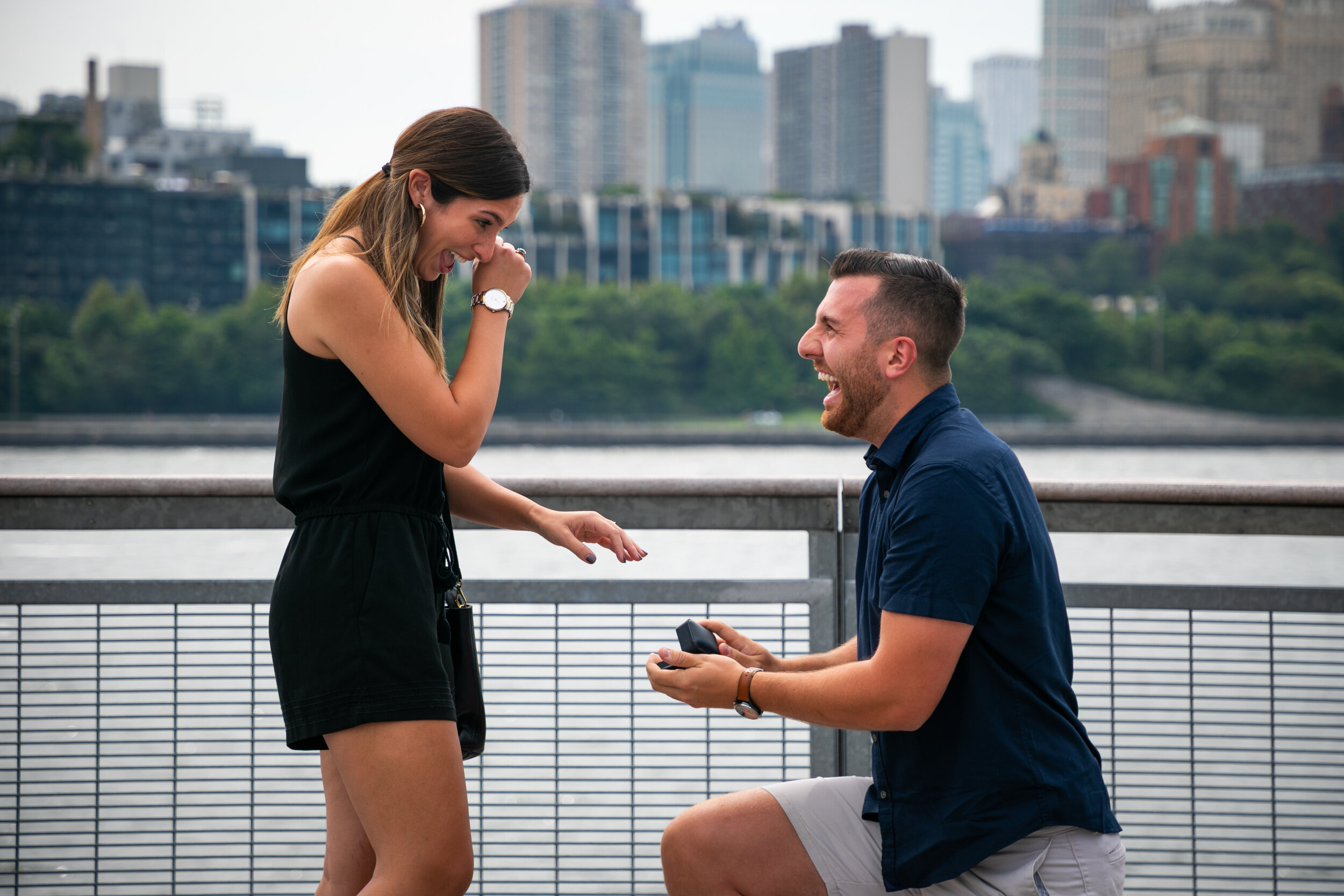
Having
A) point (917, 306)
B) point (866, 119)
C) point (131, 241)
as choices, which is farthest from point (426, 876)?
point (866, 119)

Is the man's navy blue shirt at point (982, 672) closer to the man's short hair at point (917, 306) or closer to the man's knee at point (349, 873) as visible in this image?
the man's short hair at point (917, 306)

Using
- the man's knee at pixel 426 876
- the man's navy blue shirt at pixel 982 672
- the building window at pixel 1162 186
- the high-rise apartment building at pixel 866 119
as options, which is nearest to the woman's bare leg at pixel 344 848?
the man's knee at pixel 426 876

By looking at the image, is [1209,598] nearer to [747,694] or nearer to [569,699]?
[747,694]

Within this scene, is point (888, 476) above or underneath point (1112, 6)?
underneath

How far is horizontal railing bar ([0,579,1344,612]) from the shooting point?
8.38 ft

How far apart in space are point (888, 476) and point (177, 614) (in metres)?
1.43

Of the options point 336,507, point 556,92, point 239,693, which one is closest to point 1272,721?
point 336,507

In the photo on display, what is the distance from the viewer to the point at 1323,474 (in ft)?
186

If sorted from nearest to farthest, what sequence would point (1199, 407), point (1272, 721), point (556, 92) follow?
point (1272, 721), point (1199, 407), point (556, 92)

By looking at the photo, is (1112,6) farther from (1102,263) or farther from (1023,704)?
(1023,704)

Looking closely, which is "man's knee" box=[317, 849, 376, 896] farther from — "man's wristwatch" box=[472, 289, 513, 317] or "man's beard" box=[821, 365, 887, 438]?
"man's beard" box=[821, 365, 887, 438]

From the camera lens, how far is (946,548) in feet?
5.91

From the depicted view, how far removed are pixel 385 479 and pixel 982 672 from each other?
873 millimetres

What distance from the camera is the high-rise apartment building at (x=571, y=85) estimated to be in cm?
13000
